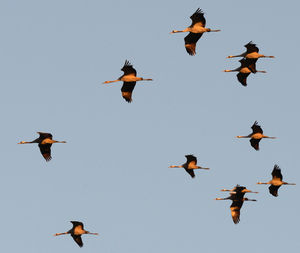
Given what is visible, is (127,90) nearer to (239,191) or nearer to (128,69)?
(128,69)

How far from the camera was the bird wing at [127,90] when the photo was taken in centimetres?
6750

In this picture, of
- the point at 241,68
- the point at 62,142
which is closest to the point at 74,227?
the point at 62,142

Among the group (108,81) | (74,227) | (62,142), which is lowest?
(74,227)

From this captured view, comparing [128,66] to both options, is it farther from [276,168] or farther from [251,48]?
[276,168]

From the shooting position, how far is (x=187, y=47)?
218ft

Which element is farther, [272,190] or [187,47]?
[272,190]

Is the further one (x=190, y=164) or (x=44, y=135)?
(x=190, y=164)

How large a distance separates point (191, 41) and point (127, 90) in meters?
4.75

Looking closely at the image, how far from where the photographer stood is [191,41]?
66.6m

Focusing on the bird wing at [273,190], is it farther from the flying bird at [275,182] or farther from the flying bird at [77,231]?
the flying bird at [77,231]

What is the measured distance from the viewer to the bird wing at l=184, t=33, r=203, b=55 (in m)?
66.4

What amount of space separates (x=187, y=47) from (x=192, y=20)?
62.9 inches

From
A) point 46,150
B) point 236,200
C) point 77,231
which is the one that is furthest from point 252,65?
point 77,231

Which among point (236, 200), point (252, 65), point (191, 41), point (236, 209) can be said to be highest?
point (252, 65)
